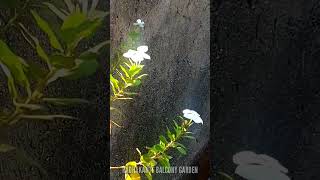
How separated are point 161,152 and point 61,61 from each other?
1.13m

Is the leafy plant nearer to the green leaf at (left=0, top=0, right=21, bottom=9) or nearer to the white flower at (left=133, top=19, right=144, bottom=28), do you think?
the white flower at (left=133, top=19, right=144, bottom=28)

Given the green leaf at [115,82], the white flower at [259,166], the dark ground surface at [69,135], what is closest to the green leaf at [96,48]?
the dark ground surface at [69,135]

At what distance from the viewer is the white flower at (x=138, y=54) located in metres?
2.02

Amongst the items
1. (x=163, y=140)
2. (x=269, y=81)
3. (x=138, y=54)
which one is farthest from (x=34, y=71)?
(x=163, y=140)

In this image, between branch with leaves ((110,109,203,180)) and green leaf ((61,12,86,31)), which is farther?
branch with leaves ((110,109,203,180))

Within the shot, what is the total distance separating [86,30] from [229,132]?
43 centimetres

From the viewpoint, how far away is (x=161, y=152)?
2.08 m

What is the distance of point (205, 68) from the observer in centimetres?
211

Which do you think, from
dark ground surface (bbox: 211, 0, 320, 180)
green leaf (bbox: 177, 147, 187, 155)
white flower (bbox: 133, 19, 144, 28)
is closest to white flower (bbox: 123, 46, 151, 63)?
white flower (bbox: 133, 19, 144, 28)

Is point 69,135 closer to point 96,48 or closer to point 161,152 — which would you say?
point 96,48

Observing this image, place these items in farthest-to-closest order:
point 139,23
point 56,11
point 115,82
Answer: point 139,23 → point 115,82 → point 56,11

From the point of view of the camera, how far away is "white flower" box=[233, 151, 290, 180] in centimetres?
111

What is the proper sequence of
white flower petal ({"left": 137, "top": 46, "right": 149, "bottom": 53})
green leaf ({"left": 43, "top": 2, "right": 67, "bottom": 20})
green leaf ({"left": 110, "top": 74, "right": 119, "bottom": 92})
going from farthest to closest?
1. white flower petal ({"left": 137, "top": 46, "right": 149, "bottom": 53})
2. green leaf ({"left": 110, "top": 74, "right": 119, "bottom": 92})
3. green leaf ({"left": 43, "top": 2, "right": 67, "bottom": 20})

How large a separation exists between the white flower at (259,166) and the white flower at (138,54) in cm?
100
